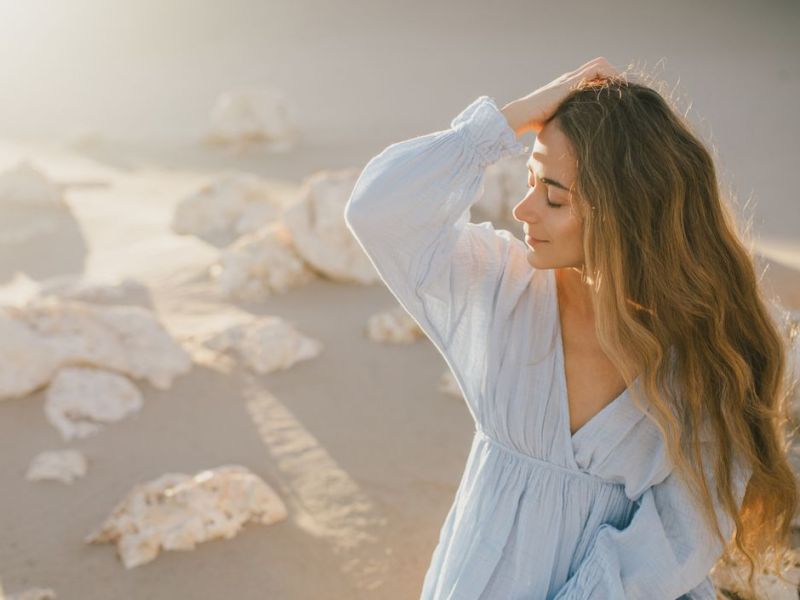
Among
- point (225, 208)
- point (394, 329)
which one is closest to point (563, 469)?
point (394, 329)

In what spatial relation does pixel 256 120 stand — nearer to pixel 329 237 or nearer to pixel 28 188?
pixel 28 188

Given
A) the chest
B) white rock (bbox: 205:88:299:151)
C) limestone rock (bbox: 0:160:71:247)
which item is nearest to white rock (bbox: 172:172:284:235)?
limestone rock (bbox: 0:160:71:247)

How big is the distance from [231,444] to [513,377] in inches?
81.8

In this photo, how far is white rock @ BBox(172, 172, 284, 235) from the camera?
6.89 m

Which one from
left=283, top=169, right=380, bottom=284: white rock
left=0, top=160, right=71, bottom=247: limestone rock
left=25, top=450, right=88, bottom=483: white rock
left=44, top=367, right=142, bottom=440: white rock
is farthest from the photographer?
left=0, top=160, right=71, bottom=247: limestone rock

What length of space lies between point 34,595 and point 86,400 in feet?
3.88

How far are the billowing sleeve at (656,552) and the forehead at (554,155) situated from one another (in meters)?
0.66

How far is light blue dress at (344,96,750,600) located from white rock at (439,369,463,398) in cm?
214

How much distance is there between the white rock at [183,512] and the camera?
2982 mm

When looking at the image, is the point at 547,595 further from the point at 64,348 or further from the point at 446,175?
the point at 64,348

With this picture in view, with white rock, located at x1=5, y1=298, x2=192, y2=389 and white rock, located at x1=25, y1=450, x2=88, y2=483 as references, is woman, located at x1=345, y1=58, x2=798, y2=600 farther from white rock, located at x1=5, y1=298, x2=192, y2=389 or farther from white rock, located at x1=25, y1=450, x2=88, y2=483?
white rock, located at x1=5, y1=298, x2=192, y2=389

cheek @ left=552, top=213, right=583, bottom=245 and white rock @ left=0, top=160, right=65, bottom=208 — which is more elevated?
cheek @ left=552, top=213, right=583, bottom=245

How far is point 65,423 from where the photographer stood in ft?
12.1

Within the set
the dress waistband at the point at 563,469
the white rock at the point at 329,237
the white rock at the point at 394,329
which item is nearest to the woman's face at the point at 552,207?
the dress waistband at the point at 563,469
